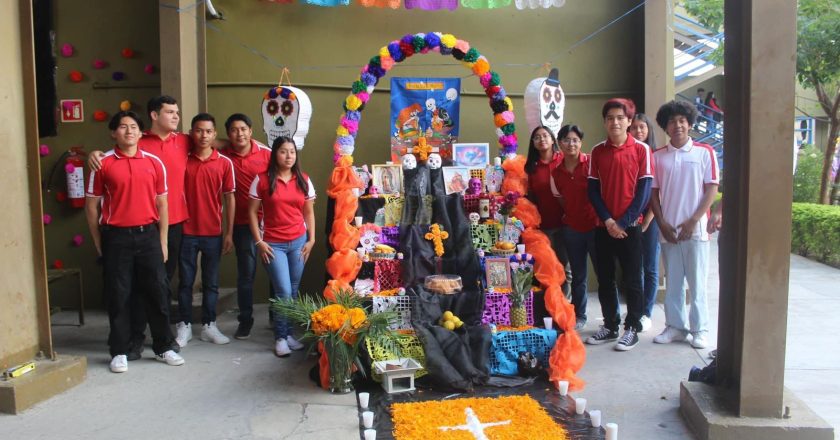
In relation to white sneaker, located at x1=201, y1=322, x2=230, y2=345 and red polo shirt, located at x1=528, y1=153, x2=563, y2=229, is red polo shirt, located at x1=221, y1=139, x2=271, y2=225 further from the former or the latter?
red polo shirt, located at x1=528, y1=153, x2=563, y2=229

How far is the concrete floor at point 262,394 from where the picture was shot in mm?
3305

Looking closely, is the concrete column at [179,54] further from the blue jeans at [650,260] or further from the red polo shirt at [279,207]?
the blue jeans at [650,260]

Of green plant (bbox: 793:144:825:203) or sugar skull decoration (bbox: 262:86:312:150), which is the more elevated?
sugar skull decoration (bbox: 262:86:312:150)

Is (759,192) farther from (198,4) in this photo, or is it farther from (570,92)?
(198,4)

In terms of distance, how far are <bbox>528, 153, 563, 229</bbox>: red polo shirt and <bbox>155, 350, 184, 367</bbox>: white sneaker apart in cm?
294

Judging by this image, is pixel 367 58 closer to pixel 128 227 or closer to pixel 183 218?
pixel 183 218

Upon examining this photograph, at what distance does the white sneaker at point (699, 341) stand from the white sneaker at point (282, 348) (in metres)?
2.97

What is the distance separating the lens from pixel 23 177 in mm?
3816

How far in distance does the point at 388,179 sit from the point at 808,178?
10276mm

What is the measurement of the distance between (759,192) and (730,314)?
71 cm

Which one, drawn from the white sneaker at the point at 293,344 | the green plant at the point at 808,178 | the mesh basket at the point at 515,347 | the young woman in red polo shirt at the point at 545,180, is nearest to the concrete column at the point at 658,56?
the young woman in red polo shirt at the point at 545,180

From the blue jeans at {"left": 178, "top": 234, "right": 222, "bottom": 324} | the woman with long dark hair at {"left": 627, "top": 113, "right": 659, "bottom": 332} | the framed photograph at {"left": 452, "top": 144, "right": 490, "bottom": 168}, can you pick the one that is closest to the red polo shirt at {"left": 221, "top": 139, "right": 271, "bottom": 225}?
the blue jeans at {"left": 178, "top": 234, "right": 222, "bottom": 324}

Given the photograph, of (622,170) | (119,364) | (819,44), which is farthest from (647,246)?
(819,44)

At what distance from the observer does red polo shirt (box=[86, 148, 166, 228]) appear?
4066 millimetres
